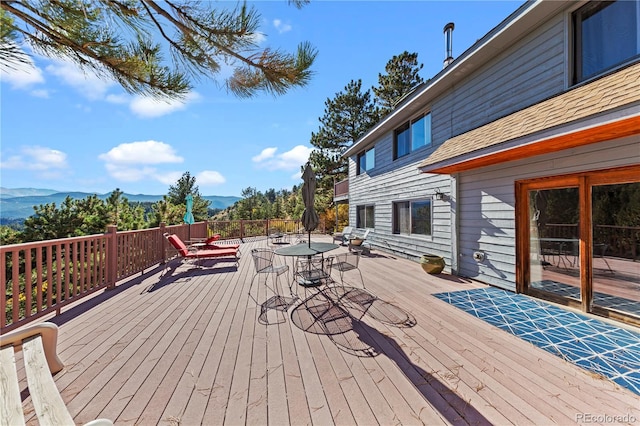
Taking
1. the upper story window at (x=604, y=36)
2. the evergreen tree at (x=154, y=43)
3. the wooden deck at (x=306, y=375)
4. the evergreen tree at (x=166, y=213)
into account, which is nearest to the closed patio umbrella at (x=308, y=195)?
the evergreen tree at (x=154, y=43)

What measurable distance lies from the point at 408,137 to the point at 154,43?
6715 millimetres

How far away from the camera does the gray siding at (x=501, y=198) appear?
10.7 ft

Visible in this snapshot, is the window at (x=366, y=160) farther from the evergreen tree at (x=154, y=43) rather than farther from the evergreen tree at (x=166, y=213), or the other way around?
the evergreen tree at (x=166, y=213)

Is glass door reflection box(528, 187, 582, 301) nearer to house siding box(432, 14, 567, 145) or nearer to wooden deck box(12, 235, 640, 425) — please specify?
house siding box(432, 14, 567, 145)

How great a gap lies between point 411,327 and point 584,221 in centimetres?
289

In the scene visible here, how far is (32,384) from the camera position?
4.38 ft

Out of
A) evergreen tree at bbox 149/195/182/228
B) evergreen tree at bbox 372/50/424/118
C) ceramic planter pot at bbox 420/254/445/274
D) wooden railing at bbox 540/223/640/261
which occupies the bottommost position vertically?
ceramic planter pot at bbox 420/254/445/274

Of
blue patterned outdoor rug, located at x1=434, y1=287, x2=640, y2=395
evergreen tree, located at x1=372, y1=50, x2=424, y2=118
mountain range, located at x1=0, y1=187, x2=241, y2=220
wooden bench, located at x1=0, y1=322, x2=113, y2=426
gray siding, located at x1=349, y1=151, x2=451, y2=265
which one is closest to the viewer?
wooden bench, located at x1=0, y1=322, x2=113, y2=426

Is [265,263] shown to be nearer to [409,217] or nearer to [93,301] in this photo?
[93,301]

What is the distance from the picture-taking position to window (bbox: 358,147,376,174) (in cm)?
1036

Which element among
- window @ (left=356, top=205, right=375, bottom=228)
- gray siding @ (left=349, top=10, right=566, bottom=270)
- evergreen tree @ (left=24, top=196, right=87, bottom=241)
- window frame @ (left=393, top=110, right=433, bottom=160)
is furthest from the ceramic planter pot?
evergreen tree @ (left=24, top=196, right=87, bottom=241)

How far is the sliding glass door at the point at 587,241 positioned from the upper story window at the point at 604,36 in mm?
1482

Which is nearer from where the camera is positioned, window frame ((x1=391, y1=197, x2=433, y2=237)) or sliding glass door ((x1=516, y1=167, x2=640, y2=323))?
sliding glass door ((x1=516, y1=167, x2=640, y2=323))

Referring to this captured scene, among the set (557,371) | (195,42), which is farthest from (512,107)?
(195,42)
